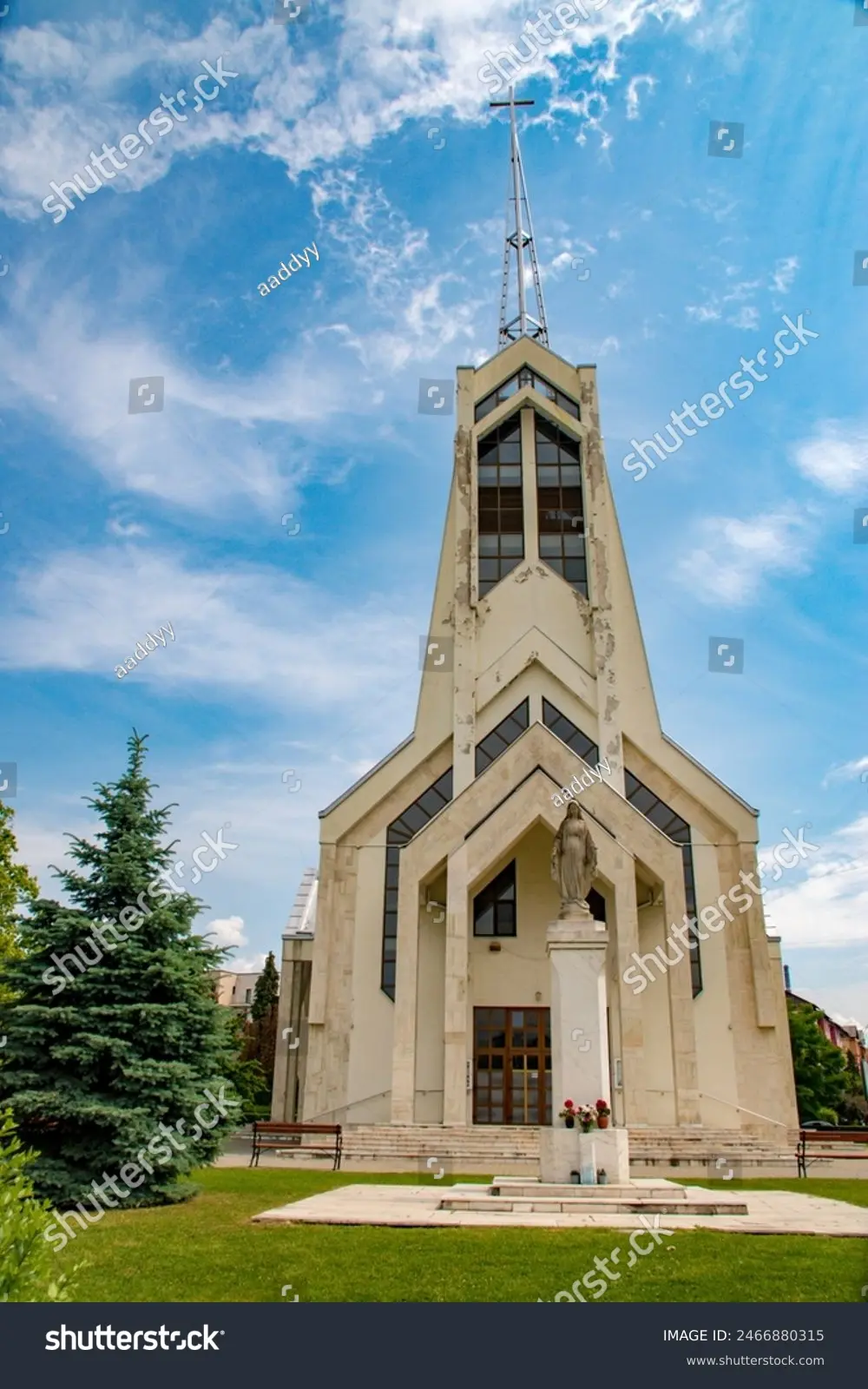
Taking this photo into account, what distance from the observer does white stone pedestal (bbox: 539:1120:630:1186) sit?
13.0 m

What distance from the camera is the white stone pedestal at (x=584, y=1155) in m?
13.0

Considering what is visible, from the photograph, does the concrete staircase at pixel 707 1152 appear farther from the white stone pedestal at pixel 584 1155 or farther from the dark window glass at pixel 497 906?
the white stone pedestal at pixel 584 1155

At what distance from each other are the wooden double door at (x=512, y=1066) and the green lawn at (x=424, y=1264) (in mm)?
17355

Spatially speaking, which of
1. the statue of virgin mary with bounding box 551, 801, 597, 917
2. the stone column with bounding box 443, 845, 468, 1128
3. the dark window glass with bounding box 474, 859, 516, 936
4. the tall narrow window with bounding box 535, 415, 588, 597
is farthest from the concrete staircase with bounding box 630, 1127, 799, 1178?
the tall narrow window with bounding box 535, 415, 588, 597

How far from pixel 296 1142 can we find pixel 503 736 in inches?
544

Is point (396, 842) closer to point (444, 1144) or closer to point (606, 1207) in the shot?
point (444, 1144)

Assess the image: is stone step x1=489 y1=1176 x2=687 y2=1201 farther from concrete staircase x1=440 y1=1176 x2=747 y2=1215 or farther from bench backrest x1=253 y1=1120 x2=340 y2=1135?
bench backrest x1=253 y1=1120 x2=340 y2=1135

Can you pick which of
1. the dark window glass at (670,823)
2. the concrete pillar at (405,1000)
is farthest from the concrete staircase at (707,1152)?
the concrete pillar at (405,1000)

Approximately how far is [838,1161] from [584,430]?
25.1m

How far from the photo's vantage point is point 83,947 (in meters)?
12.4

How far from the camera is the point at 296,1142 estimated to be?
23625 millimetres

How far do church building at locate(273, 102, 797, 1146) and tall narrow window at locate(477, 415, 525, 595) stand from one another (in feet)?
0.34
